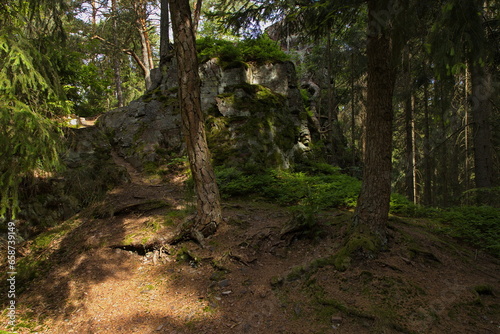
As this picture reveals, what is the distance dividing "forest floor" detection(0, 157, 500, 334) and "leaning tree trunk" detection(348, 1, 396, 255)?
0.38 metres

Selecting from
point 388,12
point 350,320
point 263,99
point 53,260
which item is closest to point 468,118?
point 263,99

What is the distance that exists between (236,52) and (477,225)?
1075 centimetres

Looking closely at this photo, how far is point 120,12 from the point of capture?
1552 cm

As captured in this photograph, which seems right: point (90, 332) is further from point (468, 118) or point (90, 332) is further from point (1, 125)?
point (468, 118)

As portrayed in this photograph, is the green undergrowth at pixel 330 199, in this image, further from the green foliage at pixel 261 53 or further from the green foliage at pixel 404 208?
the green foliage at pixel 261 53

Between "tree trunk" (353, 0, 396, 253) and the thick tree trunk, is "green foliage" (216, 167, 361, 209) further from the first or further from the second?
the thick tree trunk

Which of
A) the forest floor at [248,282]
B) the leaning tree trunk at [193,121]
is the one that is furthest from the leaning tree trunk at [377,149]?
the leaning tree trunk at [193,121]

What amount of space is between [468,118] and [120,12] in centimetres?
1920

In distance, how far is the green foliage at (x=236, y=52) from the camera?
11955 millimetres

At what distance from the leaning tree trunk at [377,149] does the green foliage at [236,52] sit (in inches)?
321

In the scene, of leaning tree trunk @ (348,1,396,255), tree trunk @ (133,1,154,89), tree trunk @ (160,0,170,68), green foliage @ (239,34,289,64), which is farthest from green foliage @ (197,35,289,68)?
leaning tree trunk @ (348,1,396,255)

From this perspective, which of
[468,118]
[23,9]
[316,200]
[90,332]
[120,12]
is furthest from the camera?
[120,12]

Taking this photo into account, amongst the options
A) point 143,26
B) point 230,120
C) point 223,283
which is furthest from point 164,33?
point 223,283

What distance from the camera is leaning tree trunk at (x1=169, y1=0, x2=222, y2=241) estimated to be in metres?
5.37
